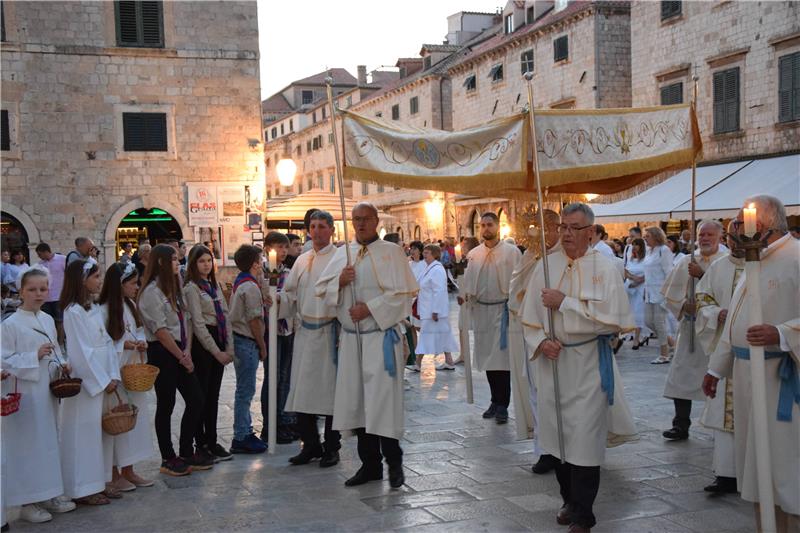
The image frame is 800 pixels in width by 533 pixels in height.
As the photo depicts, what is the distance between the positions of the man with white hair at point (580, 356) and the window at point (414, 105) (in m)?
38.6

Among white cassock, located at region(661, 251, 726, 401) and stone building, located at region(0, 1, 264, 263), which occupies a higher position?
stone building, located at region(0, 1, 264, 263)

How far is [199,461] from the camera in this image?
651cm

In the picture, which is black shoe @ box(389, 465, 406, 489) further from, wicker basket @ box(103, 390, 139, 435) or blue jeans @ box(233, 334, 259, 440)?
wicker basket @ box(103, 390, 139, 435)

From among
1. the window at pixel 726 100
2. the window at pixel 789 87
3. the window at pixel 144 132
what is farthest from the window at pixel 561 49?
the window at pixel 144 132

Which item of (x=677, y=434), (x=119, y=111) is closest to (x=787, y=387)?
(x=677, y=434)

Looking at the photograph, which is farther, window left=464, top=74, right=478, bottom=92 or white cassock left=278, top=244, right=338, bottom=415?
window left=464, top=74, right=478, bottom=92

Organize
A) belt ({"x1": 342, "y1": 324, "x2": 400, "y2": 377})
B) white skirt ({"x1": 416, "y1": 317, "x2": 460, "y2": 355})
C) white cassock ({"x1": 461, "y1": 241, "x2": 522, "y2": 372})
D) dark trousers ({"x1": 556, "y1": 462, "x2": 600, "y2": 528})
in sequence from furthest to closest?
white skirt ({"x1": 416, "y1": 317, "x2": 460, "y2": 355}) < white cassock ({"x1": 461, "y1": 241, "x2": 522, "y2": 372}) < belt ({"x1": 342, "y1": 324, "x2": 400, "y2": 377}) < dark trousers ({"x1": 556, "y1": 462, "x2": 600, "y2": 528})

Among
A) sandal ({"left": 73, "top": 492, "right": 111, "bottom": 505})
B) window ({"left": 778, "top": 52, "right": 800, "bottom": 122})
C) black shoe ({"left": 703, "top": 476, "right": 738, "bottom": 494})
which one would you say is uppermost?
window ({"left": 778, "top": 52, "right": 800, "bottom": 122})

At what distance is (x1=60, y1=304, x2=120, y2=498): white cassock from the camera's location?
5492 mm

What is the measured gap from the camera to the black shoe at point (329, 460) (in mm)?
6457

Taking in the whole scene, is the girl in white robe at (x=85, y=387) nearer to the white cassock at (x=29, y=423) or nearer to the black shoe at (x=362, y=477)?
the white cassock at (x=29, y=423)

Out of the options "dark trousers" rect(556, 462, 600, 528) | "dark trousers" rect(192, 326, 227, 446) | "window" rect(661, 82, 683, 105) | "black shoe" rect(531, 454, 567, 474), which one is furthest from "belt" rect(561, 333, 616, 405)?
"window" rect(661, 82, 683, 105)

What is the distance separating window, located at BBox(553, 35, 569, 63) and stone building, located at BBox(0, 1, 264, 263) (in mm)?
13505

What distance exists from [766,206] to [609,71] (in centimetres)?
2512
